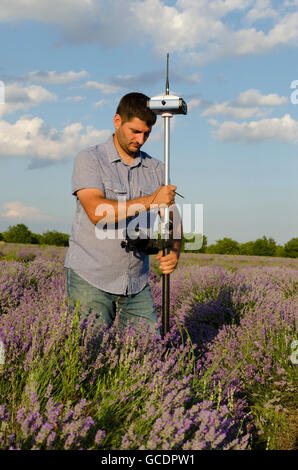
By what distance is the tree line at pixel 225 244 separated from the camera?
1933cm

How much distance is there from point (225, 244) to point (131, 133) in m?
16.1

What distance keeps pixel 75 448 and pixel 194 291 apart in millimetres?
4486

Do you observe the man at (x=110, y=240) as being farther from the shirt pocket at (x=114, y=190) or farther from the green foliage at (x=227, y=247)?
the green foliage at (x=227, y=247)

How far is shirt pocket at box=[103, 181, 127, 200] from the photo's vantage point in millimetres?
3661

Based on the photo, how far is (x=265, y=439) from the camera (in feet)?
11.6

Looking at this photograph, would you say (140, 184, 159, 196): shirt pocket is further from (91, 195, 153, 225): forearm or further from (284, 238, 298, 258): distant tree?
(284, 238, 298, 258): distant tree

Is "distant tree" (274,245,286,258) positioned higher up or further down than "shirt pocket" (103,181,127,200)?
further down

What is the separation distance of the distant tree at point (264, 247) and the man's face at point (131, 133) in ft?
53.2

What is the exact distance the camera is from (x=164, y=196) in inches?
119

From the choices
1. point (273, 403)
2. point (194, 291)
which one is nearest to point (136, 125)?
point (273, 403)

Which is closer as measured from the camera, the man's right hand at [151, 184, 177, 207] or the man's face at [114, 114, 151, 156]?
the man's right hand at [151, 184, 177, 207]

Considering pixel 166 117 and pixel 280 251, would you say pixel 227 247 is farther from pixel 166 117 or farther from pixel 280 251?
pixel 166 117

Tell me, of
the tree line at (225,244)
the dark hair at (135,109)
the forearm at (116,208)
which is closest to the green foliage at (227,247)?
the tree line at (225,244)

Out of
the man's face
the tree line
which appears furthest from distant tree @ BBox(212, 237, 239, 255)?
the man's face
